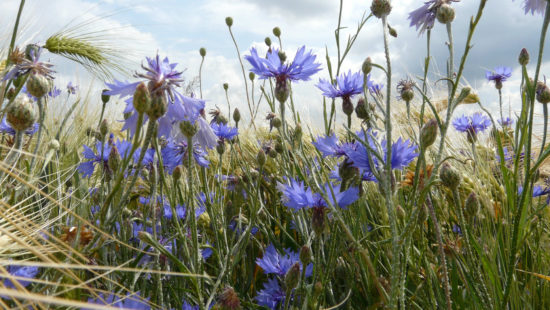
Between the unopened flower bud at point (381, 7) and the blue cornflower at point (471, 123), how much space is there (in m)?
1.22

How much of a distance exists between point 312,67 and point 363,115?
0.63ft

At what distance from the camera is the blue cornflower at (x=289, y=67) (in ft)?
3.52

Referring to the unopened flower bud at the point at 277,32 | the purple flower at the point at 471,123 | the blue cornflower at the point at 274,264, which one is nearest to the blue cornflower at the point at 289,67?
the blue cornflower at the point at 274,264

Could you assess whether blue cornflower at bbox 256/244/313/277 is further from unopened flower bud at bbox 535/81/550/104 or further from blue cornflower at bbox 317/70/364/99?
unopened flower bud at bbox 535/81/550/104

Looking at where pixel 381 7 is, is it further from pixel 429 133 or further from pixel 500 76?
pixel 500 76

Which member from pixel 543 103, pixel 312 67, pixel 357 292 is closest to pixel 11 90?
pixel 312 67

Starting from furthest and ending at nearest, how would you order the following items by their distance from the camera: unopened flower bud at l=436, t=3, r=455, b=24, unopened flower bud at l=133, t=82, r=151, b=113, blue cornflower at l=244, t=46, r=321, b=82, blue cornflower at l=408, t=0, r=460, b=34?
blue cornflower at l=408, t=0, r=460, b=34, blue cornflower at l=244, t=46, r=321, b=82, unopened flower bud at l=436, t=3, r=455, b=24, unopened flower bud at l=133, t=82, r=151, b=113

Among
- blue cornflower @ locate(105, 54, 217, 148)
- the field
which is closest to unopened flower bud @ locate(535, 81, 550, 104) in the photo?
the field

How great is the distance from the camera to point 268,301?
102 cm

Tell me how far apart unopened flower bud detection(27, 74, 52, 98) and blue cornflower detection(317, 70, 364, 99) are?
63 cm

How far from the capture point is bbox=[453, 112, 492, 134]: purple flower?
1.95 m

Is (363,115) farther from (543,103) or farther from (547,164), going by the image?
(547,164)

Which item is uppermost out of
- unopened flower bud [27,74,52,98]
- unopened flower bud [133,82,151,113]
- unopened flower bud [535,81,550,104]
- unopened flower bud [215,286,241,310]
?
unopened flower bud [535,81,550,104]

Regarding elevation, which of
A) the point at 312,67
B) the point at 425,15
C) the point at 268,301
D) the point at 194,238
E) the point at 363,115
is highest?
the point at 425,15
